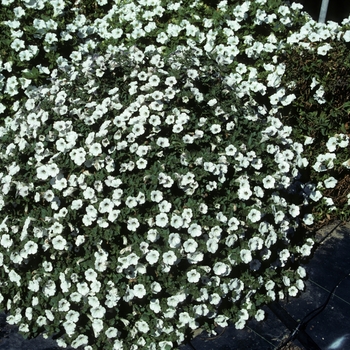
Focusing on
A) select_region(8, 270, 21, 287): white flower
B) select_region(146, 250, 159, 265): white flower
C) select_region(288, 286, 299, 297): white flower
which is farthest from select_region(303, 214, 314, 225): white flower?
select_region(8, 270, 21, 287): white flower

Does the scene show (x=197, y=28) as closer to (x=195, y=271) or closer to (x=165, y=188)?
(x=165, y=188)

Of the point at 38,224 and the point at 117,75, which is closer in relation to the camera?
the point at 38,224

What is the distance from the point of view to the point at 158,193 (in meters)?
3.38

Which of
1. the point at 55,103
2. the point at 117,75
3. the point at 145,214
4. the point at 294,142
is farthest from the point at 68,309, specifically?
the point at 294,142

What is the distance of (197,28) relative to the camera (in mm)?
4402

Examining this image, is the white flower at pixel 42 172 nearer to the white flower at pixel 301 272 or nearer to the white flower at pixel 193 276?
the white flower at pixel 193 276

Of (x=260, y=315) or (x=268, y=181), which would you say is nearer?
(x=268, y=181)

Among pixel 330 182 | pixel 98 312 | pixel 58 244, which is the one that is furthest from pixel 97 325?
pixel 330 182

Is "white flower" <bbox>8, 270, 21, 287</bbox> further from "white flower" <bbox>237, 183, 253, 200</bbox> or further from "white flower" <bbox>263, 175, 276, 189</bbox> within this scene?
"white flower" <bbox>263, 175, 276, 189</bbox>

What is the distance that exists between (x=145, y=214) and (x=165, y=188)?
21cm

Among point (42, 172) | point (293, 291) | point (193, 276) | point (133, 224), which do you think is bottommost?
point (293, 291)

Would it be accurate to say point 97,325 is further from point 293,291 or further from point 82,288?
point 293,291

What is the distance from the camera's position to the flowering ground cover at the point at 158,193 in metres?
3.43

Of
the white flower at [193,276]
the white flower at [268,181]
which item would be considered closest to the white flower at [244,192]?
the white flower at [268,181]
